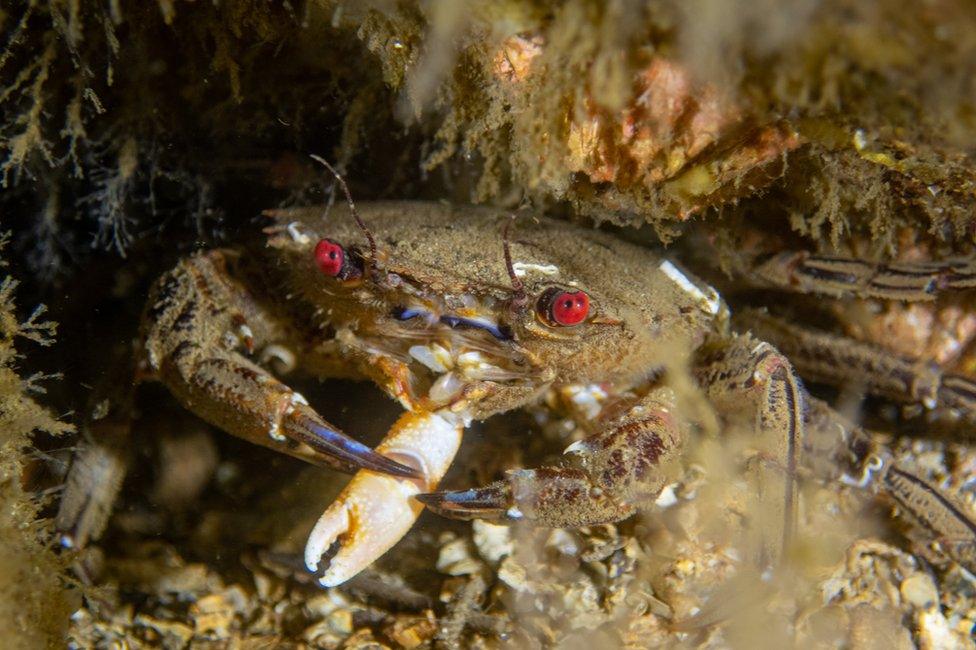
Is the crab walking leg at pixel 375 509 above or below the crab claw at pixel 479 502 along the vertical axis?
below

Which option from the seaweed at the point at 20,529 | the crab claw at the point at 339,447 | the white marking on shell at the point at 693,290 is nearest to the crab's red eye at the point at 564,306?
the crab claw at the point at 339,447

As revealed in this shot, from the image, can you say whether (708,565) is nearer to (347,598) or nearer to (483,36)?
(347,598)

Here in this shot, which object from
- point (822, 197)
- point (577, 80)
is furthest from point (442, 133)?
point (822, 197)

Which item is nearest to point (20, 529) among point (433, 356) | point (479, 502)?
point (433, 356)

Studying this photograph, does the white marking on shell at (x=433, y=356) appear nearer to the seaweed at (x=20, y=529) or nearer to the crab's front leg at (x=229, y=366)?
the crab's front leg at (x=229, y=366)

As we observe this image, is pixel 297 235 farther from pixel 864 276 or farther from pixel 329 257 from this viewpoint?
pixel 864 276

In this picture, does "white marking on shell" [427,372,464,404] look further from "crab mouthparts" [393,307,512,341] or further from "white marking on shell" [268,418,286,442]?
"white marking on shell" [268,418,286,442]

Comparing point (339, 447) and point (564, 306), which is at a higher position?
point (564, 306)

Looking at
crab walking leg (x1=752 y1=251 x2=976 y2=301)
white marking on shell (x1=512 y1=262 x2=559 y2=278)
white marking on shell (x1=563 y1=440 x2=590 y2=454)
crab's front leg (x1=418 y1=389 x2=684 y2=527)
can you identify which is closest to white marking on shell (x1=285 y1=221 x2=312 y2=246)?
white marking on shell (x1=512 y1=262 x2=559 y2=278)
